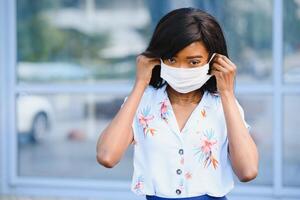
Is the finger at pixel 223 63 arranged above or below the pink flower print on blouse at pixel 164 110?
above

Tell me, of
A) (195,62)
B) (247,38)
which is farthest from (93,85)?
(195,62)

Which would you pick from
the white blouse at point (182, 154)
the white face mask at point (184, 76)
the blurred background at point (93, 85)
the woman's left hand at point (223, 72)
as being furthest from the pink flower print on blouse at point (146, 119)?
the blurred background at point (93, 85)

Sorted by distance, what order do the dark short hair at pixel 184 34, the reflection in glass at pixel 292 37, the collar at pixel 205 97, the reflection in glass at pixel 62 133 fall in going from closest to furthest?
the dark short hair at pixel 184 34, the collar at pixel 205 97, the reflection in glass at pixel 292 37, the reflection in glass at pixel 62 133

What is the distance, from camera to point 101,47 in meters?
5.19

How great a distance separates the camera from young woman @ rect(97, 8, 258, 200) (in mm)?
2014

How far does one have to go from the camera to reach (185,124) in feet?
6.75

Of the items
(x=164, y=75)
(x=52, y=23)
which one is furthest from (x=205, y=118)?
(x=52, y=23)

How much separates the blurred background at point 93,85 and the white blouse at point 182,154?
2.82m

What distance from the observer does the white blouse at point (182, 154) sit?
6.61ft

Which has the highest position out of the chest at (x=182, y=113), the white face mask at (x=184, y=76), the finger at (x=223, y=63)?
the finger at (x=223, y=63)

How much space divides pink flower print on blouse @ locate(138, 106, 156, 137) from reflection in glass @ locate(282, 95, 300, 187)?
9.47 ft

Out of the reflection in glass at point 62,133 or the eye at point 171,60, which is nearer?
the eye at point 171,60

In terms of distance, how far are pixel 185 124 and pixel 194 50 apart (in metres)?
0.22

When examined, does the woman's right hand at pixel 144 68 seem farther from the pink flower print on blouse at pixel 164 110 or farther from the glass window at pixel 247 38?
the glass window at pixel 247 38
